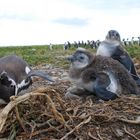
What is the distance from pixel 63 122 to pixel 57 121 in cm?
10

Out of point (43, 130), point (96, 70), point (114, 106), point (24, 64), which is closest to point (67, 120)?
point (43, 130)

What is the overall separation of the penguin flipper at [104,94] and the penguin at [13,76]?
39.8 inches

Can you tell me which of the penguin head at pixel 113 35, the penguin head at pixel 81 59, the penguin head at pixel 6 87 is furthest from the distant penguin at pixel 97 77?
the penguin head at pixel 113 35

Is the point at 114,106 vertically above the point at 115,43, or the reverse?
the point at 115,43

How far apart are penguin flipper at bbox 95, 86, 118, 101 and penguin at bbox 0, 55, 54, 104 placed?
1.01m

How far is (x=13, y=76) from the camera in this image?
6867 mm

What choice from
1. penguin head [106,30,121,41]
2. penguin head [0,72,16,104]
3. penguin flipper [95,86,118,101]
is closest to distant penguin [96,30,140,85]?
penguin head [106,30,121,41]

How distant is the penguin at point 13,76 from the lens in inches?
256

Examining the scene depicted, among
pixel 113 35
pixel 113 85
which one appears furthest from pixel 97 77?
pixel 113 35

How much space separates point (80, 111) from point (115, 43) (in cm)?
262

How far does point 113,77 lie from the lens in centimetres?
621

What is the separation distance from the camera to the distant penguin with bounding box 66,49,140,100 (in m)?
6.08

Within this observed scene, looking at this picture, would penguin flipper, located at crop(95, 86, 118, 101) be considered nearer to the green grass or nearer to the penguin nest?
the penguin nest

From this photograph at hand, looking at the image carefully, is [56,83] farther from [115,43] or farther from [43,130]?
[43,130]
